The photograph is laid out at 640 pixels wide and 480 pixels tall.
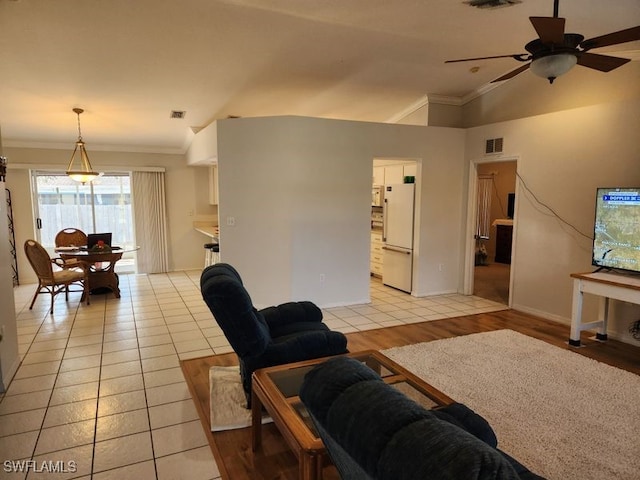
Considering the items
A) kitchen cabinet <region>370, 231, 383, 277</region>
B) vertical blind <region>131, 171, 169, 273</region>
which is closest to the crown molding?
vertical blind <region>131, 171, 169, 273</region>

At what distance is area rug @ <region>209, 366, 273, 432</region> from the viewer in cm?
250

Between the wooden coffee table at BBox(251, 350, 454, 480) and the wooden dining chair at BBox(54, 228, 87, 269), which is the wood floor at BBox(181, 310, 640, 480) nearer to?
the wooden coffee table at BBox(251, 350, 454, 480)

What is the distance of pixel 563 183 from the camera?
4520mm

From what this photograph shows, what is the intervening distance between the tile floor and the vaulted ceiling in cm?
278

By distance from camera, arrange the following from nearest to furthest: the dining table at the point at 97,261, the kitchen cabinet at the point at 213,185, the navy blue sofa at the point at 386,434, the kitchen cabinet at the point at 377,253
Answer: the navy blue sofa at the point at 386,434 → the dining table at the point at 97,261 → the kitchen cabinet at the point at 377,253 → the kitchen cabinet at the point at 213,185

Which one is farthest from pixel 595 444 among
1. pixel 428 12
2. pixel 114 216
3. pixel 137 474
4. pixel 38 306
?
pixel 114 216

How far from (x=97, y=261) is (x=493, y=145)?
5959 mm

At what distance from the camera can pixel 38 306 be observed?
5.27m

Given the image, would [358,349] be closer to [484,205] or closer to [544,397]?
[544,397]

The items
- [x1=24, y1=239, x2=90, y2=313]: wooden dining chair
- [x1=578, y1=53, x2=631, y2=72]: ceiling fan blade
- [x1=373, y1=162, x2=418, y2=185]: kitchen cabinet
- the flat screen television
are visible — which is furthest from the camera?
[x1=373, y1=162, x2=418, y2=185]: kitchen cabinet

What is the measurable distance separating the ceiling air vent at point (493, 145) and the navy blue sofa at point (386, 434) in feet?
16.7

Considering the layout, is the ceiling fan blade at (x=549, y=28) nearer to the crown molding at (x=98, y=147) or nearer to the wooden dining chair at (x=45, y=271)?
the wooden dining chair at (x=45, y=271)

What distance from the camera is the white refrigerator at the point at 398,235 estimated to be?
5816 millimetres

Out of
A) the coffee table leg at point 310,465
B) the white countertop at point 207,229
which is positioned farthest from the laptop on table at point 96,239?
the coffee table leg at point 310,465
